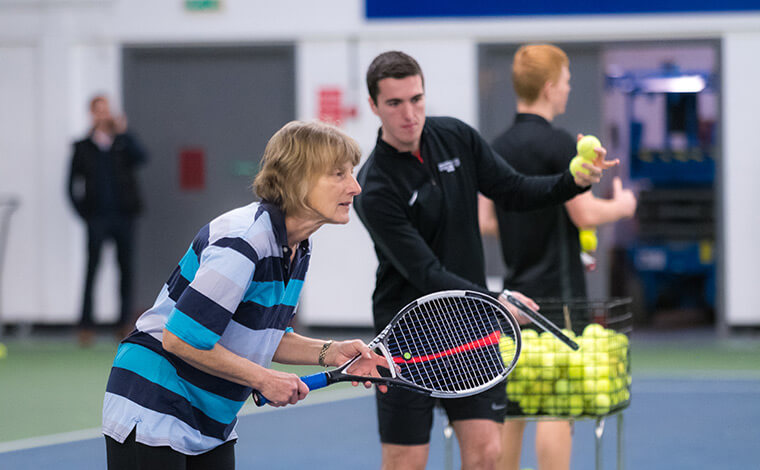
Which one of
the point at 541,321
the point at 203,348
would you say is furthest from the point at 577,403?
the point at 203,348

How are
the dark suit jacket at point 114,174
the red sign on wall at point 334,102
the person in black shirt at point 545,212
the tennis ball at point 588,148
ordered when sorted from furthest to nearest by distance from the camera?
the red sign on wall at point 334,102 → the dark suit jacket at point 114,174 → the person in black shirt at point 545,212 → the tennis ball at point 588,148

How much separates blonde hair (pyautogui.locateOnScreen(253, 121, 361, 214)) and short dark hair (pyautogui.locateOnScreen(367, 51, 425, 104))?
86cm

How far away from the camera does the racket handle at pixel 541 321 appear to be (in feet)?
10.1

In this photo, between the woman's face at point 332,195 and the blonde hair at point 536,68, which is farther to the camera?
the blonde hair at point 536,68

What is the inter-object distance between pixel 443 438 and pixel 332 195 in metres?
3.65

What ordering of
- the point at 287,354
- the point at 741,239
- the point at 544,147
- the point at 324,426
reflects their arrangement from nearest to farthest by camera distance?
the point at 287,354
the point at 544,147
the point at 324,426
the point at 741,239

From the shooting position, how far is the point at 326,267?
10.5m

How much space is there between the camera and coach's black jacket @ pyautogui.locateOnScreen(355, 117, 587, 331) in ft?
11.1

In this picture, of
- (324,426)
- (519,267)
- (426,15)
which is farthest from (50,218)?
(519,267)

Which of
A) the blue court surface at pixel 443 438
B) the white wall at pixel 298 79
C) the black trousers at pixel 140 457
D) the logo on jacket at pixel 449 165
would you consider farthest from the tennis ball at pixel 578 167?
the white wall at pixel 298 79

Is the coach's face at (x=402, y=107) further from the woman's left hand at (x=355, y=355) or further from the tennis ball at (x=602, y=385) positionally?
the tennis ball at (x=602, y=385)

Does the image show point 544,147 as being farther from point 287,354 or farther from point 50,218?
point 50,218

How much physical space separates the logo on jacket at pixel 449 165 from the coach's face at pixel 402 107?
123mm

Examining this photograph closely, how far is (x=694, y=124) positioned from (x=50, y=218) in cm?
640
